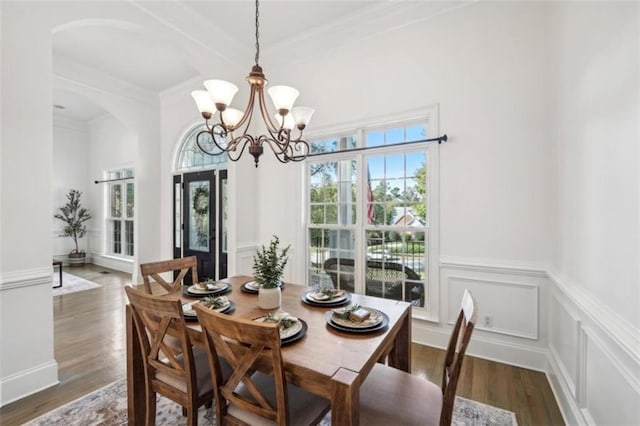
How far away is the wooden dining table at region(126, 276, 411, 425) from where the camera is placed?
1.07 m

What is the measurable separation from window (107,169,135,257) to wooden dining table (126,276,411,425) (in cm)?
533

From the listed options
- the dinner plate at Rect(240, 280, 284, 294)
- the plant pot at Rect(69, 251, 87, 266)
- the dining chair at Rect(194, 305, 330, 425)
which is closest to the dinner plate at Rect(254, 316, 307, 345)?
the dining chair at Rect(194, 305, 330, 425)

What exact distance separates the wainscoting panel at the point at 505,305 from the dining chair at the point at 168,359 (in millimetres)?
2334

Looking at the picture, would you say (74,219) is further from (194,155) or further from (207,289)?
(207,289)

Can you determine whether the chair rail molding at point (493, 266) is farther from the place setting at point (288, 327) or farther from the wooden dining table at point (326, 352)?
the place setting at point (288, 327)

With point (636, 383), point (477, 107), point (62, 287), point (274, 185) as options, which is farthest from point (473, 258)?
point (62, 287)

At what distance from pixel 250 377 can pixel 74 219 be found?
7.97 meters

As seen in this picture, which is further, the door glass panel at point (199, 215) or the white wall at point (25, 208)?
the door glass panel at point (199, 215)

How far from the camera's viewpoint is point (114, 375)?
235 cm

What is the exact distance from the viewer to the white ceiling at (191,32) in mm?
2916

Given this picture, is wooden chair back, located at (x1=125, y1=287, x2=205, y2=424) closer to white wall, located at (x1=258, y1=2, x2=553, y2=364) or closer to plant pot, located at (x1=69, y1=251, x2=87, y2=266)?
white wall, located at (x1=258, y1=2, x2=553, y2=364)

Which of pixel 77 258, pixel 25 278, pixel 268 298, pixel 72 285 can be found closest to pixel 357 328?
pixel 268 298

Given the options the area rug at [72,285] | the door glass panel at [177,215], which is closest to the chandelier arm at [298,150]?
the door glass panel at [177,215]

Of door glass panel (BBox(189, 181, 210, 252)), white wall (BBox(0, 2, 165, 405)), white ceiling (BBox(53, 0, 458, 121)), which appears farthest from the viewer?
door glass panel (BBox(189, 181, 210, 252))
